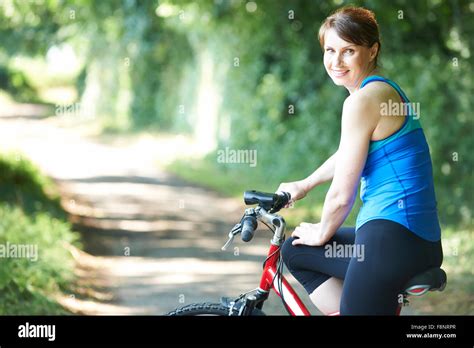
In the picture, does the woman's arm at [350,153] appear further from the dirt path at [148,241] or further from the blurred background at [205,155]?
the blurred background at [205,155]

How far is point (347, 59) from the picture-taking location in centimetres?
321

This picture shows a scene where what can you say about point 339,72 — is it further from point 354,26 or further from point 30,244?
point 30,244

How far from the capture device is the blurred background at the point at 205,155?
8.23 meters

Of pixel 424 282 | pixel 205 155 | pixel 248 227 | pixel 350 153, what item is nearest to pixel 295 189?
pixel 248 227

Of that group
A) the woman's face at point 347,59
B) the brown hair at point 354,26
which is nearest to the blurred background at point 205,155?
the woman's face at point 347,59

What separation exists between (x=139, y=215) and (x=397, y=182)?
1063cm

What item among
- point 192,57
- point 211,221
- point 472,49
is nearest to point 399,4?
point 472,49

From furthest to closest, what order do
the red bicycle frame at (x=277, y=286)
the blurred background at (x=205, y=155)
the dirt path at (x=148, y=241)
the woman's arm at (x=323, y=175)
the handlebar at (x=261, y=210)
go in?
1. the blurred background at (x=205, y=155)
2. the dirt path at (x=148, y=241)
3. the woman's arm at (x=323, y=175)
4. the red bicycle frame at (x=277, y=286)
5. the handlebar at (x=261, y=210)

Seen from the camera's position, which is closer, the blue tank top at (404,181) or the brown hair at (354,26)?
the blue tank top at (404,181)

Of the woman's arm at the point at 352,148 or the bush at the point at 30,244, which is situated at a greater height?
the woman's arm at the point at 352,148

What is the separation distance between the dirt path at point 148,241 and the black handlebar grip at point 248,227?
2846mm

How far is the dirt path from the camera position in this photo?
772 centimetres

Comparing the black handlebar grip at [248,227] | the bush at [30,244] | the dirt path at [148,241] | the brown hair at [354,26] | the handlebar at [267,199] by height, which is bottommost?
the dirt path at [148,241]

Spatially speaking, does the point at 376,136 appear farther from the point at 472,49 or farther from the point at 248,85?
the point at 248,85
